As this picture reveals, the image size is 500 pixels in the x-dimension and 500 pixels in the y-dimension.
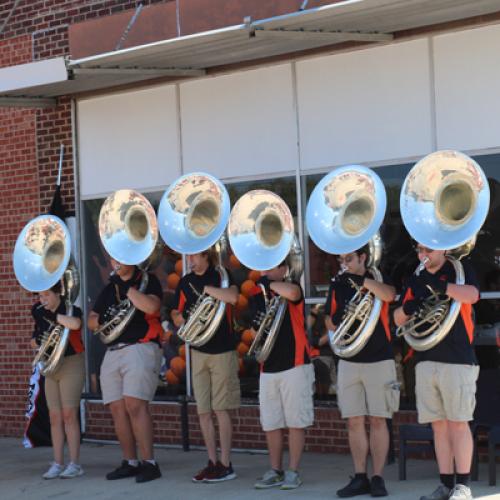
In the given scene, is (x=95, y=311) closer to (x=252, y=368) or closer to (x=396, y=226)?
(x=252, y=368)

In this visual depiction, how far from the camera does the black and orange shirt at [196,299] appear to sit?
9227 mm

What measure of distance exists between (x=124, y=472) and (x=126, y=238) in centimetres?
190

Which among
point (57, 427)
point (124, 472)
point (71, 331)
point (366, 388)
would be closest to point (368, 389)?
point (366, 388)

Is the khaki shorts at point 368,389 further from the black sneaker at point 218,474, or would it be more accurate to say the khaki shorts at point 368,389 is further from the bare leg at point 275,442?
the black sneaker at point 218,474

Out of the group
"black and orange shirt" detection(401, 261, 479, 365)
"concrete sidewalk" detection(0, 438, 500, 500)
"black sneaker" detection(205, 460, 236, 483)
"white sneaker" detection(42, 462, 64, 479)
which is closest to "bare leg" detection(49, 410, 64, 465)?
"white sneaker" detection(42, 462, 64, 479)

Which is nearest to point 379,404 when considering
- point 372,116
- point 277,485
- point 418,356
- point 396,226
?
point 418,356

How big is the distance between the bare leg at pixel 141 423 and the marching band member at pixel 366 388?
1827mm

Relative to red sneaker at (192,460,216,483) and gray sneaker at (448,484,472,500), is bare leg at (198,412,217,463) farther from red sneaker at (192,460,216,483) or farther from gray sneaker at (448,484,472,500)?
gray sneaker at (448,484,472,500)

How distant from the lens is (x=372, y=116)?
10250 millimetres

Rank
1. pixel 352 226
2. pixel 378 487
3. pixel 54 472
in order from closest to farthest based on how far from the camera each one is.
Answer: pixel 378 487, pixel 352 226, pixel 54 472

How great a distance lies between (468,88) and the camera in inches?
379

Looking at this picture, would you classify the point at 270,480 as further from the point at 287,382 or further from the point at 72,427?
the point at 72,427

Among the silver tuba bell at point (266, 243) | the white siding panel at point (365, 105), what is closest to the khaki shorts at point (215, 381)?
the silver tuba bell at point (266, 243)

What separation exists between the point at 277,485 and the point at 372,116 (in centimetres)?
326
